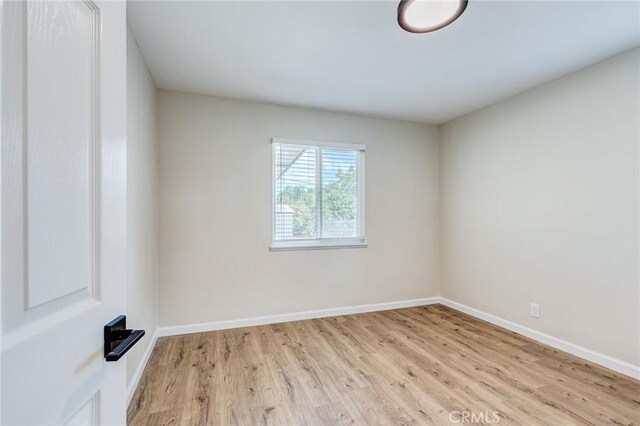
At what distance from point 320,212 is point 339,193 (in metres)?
0.36

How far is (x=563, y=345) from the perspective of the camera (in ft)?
8.59

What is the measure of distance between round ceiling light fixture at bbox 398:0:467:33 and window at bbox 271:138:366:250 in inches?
73.4

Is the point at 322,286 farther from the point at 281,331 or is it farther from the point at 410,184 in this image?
the point at 410,184

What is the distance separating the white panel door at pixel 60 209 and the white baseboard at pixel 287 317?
8.18 ft

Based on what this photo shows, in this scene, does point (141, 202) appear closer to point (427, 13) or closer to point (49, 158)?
point (49, 158)

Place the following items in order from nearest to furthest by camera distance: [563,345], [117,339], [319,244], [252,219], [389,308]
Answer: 1. [117,339]
2. [563,345]
3. [252,219]
4. [319,244]
5. [389,308]

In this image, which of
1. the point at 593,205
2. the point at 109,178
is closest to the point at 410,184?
the point at 593,205

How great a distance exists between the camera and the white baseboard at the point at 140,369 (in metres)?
1.91

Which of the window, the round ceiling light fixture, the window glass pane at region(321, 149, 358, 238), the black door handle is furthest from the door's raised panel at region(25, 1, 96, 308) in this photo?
the window glass pane at region(321, 149, 358, 238)

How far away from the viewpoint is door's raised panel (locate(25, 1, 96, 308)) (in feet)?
1.58

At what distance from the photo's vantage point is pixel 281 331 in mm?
3064

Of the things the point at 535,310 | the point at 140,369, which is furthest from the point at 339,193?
the point at 140,369

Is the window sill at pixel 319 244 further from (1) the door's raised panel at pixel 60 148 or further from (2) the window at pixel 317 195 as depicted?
(1) the door's raised panel at pixel 60 148

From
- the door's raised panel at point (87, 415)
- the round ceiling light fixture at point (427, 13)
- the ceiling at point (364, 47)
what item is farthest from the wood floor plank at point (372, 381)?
the ceiling at point (364, 47)
